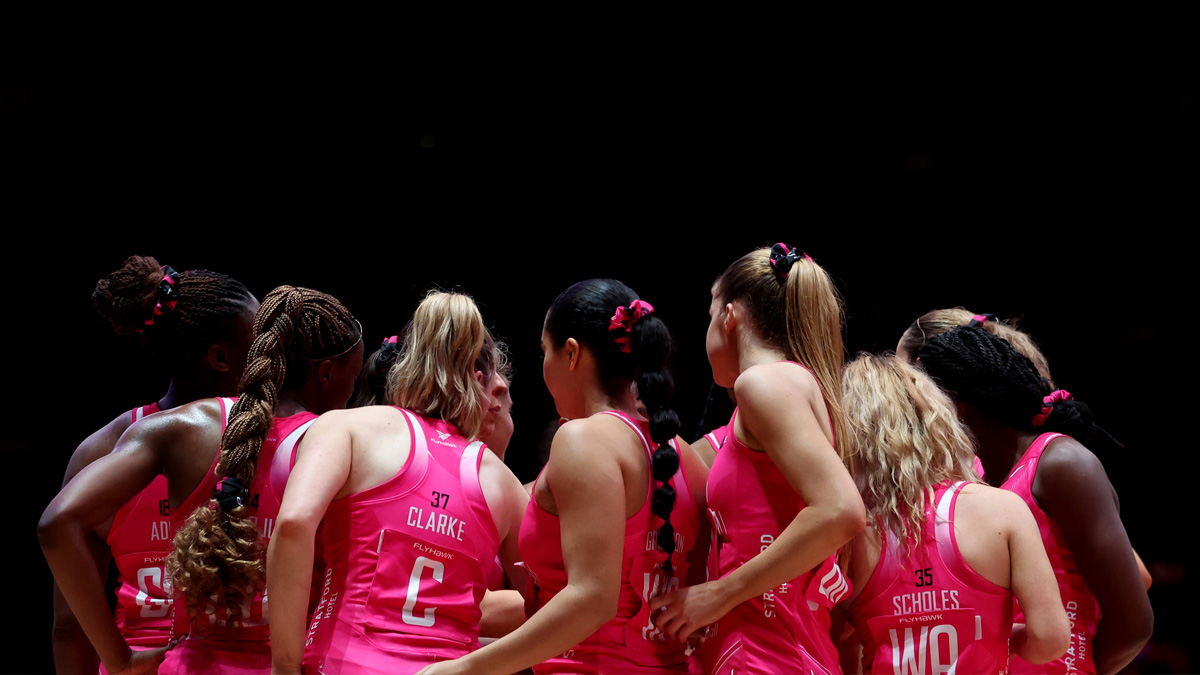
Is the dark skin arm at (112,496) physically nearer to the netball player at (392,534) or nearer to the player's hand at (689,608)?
the netball player at (392,534)

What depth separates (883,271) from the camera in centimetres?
558

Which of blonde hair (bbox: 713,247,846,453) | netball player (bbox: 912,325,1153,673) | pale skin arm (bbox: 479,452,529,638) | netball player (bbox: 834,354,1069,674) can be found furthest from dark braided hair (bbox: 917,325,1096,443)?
pale skin arm (bbox: 479,452,529,638)

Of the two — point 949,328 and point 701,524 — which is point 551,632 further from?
point 949,328

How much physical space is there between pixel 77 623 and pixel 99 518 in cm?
56

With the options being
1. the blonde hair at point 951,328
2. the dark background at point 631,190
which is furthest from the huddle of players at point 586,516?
the dark background at point 631,190

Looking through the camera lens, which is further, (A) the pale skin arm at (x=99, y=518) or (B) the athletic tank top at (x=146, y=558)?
(B) the athletic tank top at (x=146, y=558)

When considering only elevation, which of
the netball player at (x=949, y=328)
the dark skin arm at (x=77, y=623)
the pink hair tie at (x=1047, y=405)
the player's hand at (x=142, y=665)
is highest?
the netball player at (x=949, y=328)

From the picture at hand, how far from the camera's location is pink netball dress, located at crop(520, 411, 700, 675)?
197 cm

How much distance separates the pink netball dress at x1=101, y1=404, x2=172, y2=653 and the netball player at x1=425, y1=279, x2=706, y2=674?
1044 mm

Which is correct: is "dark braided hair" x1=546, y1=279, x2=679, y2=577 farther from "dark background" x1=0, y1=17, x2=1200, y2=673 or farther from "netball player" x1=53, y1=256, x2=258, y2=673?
→ "dark background" x1=0, y1=17, x2=1200, y2=673

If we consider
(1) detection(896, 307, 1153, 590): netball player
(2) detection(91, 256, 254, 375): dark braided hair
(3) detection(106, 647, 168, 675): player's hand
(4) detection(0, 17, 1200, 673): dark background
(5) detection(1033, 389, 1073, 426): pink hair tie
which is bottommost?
(3) detection(106, 647, 168, 675): player's hand

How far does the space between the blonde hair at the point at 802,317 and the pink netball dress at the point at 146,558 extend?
163cm

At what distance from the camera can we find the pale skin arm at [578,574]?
5.95 ft

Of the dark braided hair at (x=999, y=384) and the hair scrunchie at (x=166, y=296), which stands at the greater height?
the dark braided hair at (x=999, y=384)
